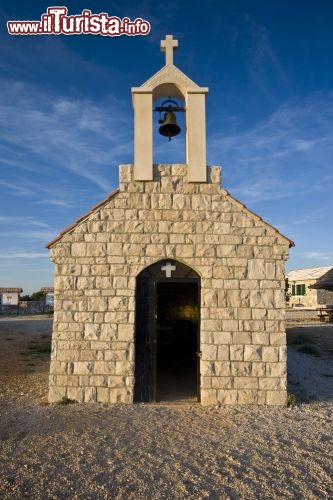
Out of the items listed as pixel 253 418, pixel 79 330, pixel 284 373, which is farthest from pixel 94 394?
pixel 284 373

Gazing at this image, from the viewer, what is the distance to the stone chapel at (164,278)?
733 centimetres

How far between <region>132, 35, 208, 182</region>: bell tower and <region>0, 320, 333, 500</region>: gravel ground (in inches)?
178

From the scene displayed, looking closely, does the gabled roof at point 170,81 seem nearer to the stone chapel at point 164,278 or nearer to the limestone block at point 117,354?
the stone chapel at point 164,278

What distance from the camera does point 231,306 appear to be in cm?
752

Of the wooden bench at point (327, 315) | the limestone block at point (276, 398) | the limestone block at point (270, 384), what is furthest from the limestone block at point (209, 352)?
the wooden bench at point (327, 315)

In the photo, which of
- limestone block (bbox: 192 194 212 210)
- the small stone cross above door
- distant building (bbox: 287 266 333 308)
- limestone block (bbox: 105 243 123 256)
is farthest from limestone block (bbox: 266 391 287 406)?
distant building (bbox: 287 266 333 308)

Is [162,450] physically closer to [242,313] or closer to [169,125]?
[242,313]

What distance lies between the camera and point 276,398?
7.32 meters

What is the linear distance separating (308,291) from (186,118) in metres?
29.3

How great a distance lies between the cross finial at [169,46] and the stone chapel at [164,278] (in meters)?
0.02

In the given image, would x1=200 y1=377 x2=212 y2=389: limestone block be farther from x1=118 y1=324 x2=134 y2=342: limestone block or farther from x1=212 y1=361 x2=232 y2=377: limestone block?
x1=118 y1=324 x2=134 y2=342: limestone block

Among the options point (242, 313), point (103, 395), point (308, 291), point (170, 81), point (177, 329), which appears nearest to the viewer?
point (103, 395)

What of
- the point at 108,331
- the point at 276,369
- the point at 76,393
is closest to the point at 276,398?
the point at 276,369

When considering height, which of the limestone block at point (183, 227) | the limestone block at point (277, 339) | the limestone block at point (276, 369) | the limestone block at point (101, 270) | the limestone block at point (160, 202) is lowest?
the limestone block at point (276, 369)
